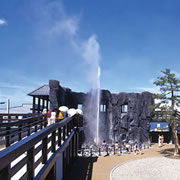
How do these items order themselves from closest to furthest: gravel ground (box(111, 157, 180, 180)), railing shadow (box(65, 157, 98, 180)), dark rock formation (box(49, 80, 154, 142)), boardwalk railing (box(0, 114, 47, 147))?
boardwalk railing (box(0, 114, 47, 147)) → railing shadow (box(65, 157, 98, 180)) → gravel ground (box(111, 157, 180, 180)) → dark rock formation (box(49, 80, 154, 142))

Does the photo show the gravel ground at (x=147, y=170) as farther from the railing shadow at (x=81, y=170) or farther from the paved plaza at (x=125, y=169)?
the railing shadow at (x=81, y=170)

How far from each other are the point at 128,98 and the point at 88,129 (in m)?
6.95

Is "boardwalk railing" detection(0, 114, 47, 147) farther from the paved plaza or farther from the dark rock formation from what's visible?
the dark rock formation

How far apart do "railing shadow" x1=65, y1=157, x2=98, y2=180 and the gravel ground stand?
160cm

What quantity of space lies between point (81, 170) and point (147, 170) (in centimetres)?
441

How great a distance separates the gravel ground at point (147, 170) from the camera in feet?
42.1

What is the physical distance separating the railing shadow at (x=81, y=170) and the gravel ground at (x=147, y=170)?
1604 millimetres

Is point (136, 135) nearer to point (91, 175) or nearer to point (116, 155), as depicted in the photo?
point (116, 155)

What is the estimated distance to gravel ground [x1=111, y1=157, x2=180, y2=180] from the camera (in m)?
12.8

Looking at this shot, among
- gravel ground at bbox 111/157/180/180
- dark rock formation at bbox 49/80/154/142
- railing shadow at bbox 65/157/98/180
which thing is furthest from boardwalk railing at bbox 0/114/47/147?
dark rock formation at bbox 49/80/154/142

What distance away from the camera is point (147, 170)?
14.4m

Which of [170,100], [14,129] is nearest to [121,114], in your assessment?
[170,100]

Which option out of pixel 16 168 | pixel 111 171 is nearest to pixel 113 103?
pixel 111 171

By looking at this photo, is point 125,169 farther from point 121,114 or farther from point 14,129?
point 121,114
